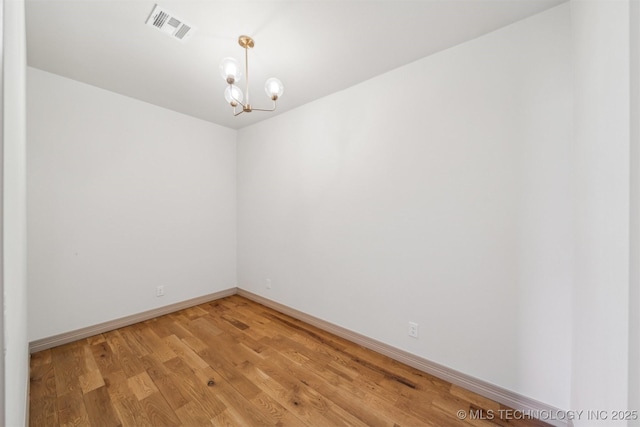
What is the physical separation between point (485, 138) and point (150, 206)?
3.43m

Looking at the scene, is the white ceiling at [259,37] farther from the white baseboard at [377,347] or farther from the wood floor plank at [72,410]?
the wood floor plank at [72,410]

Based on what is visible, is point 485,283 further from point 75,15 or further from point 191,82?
point 75,15

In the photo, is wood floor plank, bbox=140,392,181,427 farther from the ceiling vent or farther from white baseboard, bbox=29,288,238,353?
the ceiling vent

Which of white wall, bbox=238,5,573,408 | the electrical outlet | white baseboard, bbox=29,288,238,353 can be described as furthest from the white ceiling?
white baseboard, bbox=29,288,238,353

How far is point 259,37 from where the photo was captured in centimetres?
179

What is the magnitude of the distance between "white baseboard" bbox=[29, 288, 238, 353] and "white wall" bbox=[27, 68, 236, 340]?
0.06 meters

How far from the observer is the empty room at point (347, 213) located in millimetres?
1062

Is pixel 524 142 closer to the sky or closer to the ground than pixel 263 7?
closer to the ground

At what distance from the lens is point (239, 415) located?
5.12 feet

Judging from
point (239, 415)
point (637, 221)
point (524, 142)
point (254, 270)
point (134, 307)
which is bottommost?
point (239, 415)

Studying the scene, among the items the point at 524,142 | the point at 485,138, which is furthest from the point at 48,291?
the point at 524,142

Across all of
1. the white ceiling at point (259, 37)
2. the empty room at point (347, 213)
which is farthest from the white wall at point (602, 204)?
the white ceiling at point (259, 37)

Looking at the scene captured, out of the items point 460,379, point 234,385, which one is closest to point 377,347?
point 460,379

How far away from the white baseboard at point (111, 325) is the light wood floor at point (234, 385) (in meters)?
0.07
